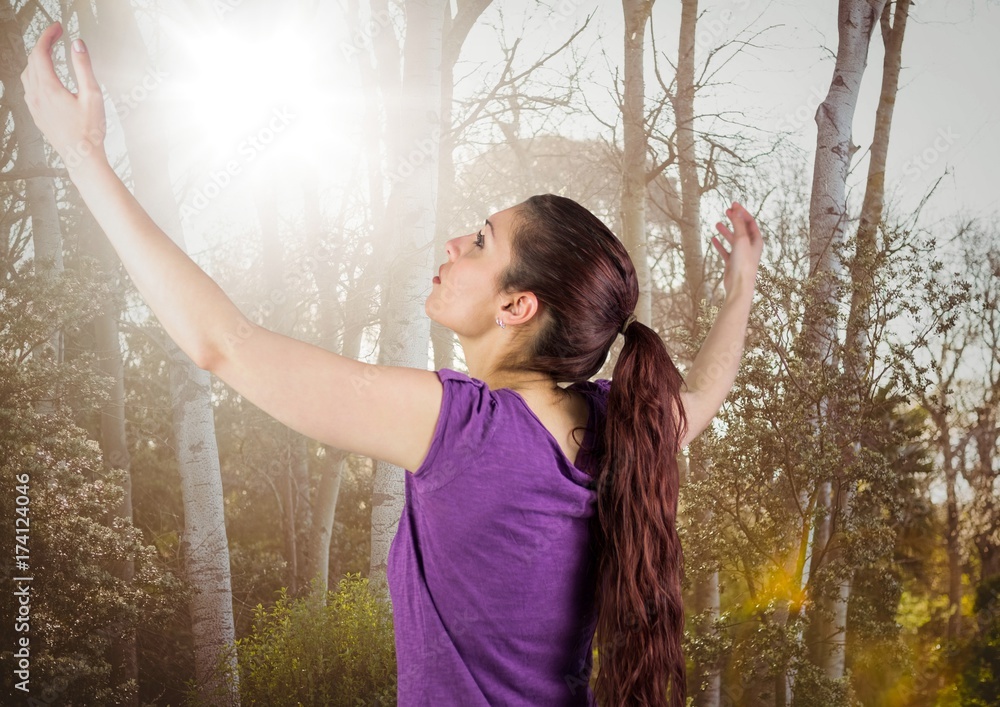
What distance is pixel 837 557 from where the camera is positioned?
4320 mm

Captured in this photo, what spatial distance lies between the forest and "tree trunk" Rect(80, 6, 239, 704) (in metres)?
0.02

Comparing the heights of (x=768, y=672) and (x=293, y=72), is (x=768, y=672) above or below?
below

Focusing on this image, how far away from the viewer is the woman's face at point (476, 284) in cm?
114

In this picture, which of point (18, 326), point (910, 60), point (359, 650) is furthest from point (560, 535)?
point (910, 60)

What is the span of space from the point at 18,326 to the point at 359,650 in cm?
221

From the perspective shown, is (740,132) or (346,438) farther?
(740,132)

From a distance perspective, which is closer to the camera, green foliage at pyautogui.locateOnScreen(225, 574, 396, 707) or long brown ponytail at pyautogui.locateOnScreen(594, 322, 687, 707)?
long brown ponytail at pyautogui.locateOnScreen(594, 322, 687, 707)

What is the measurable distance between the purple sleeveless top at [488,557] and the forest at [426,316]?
265 centimetres

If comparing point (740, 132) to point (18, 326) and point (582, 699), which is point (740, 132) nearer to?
point (18, 326)

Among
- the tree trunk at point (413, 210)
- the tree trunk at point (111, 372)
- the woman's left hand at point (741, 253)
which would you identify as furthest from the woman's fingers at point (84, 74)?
the tree trunk at point (111, 372)

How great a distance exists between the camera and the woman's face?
3.74 ft

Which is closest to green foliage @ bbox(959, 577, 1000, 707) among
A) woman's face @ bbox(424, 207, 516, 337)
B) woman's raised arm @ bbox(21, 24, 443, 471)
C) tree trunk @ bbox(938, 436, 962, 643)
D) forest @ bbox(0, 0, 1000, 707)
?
forest @ bbox(0, 0, 1000, 707)

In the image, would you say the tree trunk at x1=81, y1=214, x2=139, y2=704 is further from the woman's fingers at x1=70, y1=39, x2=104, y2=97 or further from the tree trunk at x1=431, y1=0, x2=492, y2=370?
the woman's fingers at x1=70, y1=39, x2=104, y2=97

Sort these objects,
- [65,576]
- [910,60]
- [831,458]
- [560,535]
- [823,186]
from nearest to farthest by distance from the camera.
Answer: [560,535] → [65,576] → [831,458] → [823,186] → [910,60]
